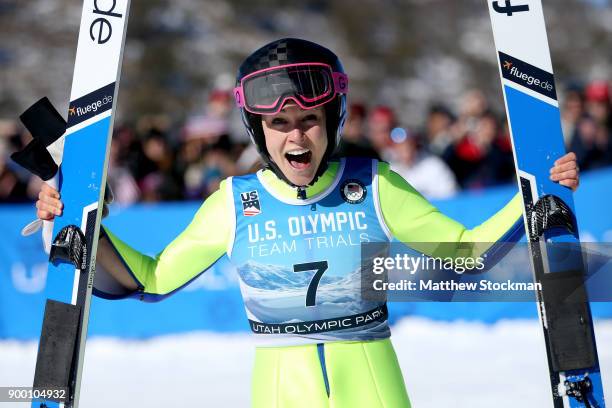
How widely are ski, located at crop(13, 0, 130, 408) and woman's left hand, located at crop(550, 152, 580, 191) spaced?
181 cm

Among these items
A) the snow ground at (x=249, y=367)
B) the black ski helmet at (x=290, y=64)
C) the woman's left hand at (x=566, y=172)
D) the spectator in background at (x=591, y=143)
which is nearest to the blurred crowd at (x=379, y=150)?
the spectator in background at (x=591, y=143)

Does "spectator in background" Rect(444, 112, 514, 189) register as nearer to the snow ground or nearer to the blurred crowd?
the blurred crowd

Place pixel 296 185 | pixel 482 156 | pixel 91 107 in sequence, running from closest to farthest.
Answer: pixel 296 185 < pixel 91 107 < pixel 482 156

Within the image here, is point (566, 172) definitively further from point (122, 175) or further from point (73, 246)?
point (122, 175)

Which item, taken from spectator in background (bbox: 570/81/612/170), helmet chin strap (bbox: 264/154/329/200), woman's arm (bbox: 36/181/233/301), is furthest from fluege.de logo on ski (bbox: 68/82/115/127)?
spectator in background (bbox: 570/81/612/170)

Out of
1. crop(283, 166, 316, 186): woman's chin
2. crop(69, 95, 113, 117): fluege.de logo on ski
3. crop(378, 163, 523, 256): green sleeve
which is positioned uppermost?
crop(69, 95, 113, 117): fluege.de logo on ski

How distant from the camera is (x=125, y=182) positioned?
10484 millimetres

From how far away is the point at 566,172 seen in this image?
3830 millimetres

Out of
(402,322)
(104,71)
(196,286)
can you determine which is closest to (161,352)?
(196,286)

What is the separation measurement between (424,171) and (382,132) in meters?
0.91

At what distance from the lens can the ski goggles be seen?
154 inches

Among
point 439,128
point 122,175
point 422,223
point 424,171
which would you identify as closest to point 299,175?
point 422,223

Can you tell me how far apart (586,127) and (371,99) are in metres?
34.2

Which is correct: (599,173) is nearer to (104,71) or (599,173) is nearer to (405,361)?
(405,361)
